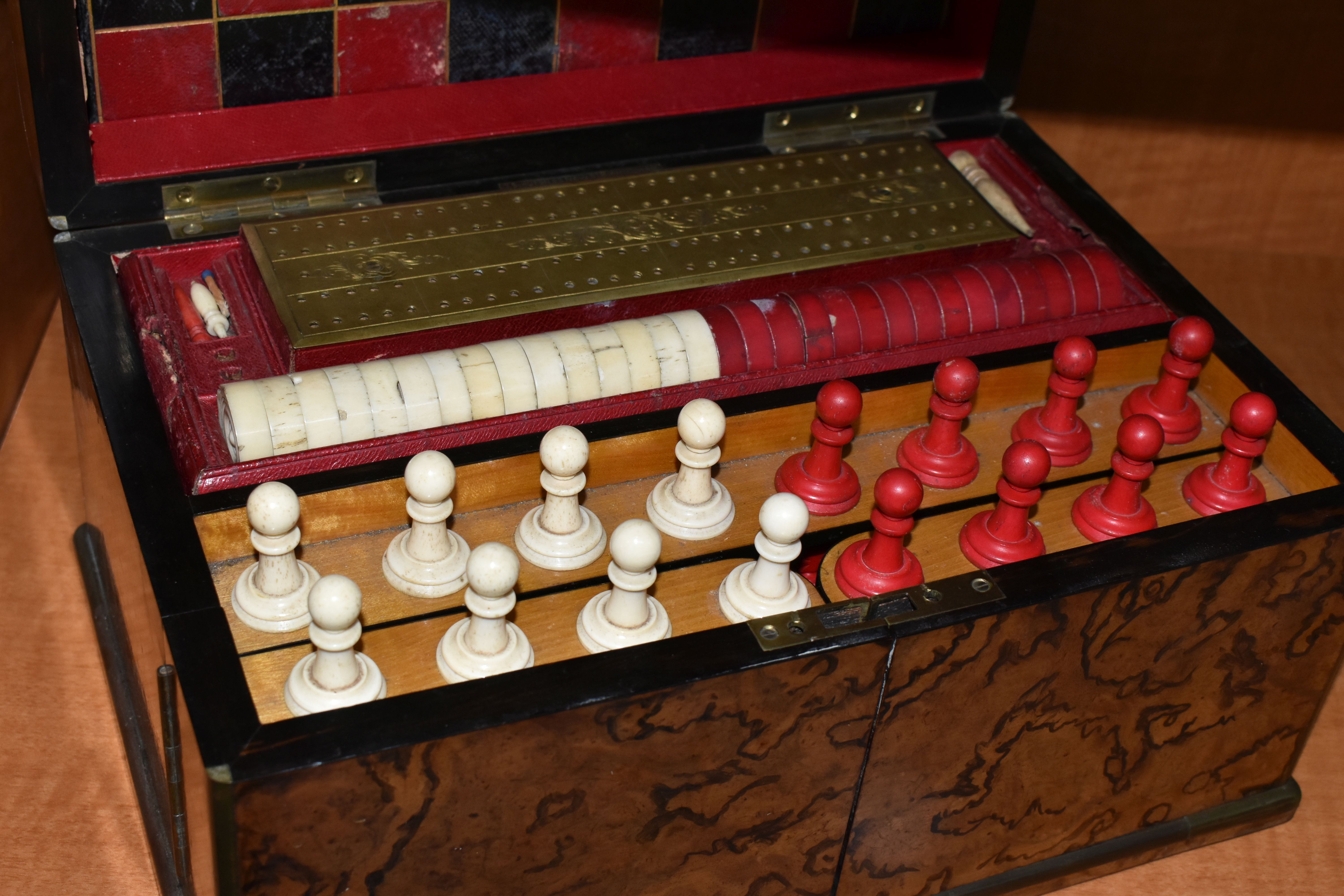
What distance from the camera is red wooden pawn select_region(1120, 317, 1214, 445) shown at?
1.98 m

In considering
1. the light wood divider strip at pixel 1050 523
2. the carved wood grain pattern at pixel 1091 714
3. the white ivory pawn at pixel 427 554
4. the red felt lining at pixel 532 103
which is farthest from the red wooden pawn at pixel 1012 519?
the red felt lining at pixel 532 103

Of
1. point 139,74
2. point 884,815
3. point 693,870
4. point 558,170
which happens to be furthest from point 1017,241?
point 139,74

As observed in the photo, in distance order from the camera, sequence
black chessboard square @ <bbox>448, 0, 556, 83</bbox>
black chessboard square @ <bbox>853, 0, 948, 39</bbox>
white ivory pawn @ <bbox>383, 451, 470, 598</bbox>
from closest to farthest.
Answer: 1. white ivory pawn @ <bbox>383, 451, 470, 598</bbox>
2. black chessboard square @ <bbox>448, 0, 556, 83</bbox>
3. black chessboard square @ <bbox>853, 0, 948, 39</bbox>

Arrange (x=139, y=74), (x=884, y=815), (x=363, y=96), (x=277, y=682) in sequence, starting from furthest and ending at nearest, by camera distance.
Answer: (x=363, y=96)
(x=139, y=74)
(x=884, y=815)
(x=277, y=682)

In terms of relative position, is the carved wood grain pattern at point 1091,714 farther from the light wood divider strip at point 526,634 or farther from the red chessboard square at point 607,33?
the red chessboard square at point 607,33

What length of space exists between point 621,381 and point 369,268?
39cm

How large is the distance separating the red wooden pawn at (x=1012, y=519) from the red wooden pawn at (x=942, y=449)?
6 cm

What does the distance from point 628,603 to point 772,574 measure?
6.8 inches

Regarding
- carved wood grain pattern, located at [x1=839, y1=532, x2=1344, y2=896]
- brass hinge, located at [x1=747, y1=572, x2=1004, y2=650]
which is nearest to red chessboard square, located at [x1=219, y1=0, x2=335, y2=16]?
brass hinge, located at [x1=747, y1=572, x2=1004, y2=650]

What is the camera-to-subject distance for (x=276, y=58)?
219 cm

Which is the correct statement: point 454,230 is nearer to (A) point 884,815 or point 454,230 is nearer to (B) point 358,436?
(B) point 358,436

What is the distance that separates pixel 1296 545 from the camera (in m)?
1.78

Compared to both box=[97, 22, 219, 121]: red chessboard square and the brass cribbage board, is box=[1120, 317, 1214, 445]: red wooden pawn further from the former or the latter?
box=[97, 22, 219, 121]: red chessboard square

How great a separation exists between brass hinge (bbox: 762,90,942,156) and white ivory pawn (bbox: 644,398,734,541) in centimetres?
71
